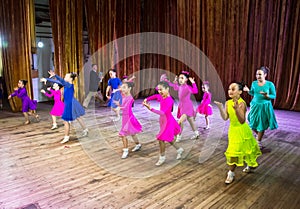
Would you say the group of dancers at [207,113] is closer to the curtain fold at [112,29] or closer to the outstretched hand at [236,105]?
the outstretched hand at [236,105]

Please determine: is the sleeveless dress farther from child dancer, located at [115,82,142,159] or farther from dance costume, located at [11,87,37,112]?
dance costume, located at [11,87,37,112]

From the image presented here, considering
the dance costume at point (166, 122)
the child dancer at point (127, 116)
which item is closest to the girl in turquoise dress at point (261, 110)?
the dance costume at point (166, 122)

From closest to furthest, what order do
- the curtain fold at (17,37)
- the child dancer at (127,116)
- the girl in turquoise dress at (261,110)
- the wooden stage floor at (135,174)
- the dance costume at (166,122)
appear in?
1. the wooden stage floor at (135,174)
2. the dance costume at (166,122)
3. the child dancer at (127,116)
4. the girl in turquoise dress at (261,110)
5. the curtain fold at (17,37)

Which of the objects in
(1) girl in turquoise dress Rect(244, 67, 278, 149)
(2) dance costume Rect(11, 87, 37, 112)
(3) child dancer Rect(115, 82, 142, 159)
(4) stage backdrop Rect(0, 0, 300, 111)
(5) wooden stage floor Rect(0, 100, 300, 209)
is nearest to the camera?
(5) wooden stage floor Rect(0, 100, 300, 209)

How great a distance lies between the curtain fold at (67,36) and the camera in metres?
7.88

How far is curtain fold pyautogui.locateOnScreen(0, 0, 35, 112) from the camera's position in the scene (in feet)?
23.4

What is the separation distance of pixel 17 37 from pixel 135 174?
5.88 meters

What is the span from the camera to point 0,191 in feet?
9.13

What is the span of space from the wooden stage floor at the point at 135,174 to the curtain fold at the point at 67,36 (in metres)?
3.60

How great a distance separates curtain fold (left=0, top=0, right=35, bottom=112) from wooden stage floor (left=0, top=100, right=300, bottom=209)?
2811 millimetres

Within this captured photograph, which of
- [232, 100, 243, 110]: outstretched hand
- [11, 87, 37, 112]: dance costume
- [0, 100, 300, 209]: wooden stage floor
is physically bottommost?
[0, 100, 300, 209]: wooden stage floor

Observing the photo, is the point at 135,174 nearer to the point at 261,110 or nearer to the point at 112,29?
the point at 261,110

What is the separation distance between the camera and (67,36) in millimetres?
8125

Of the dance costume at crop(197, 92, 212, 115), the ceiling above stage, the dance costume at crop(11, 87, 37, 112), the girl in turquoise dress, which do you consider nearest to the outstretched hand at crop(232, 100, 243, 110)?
the girl in turquoise dress
